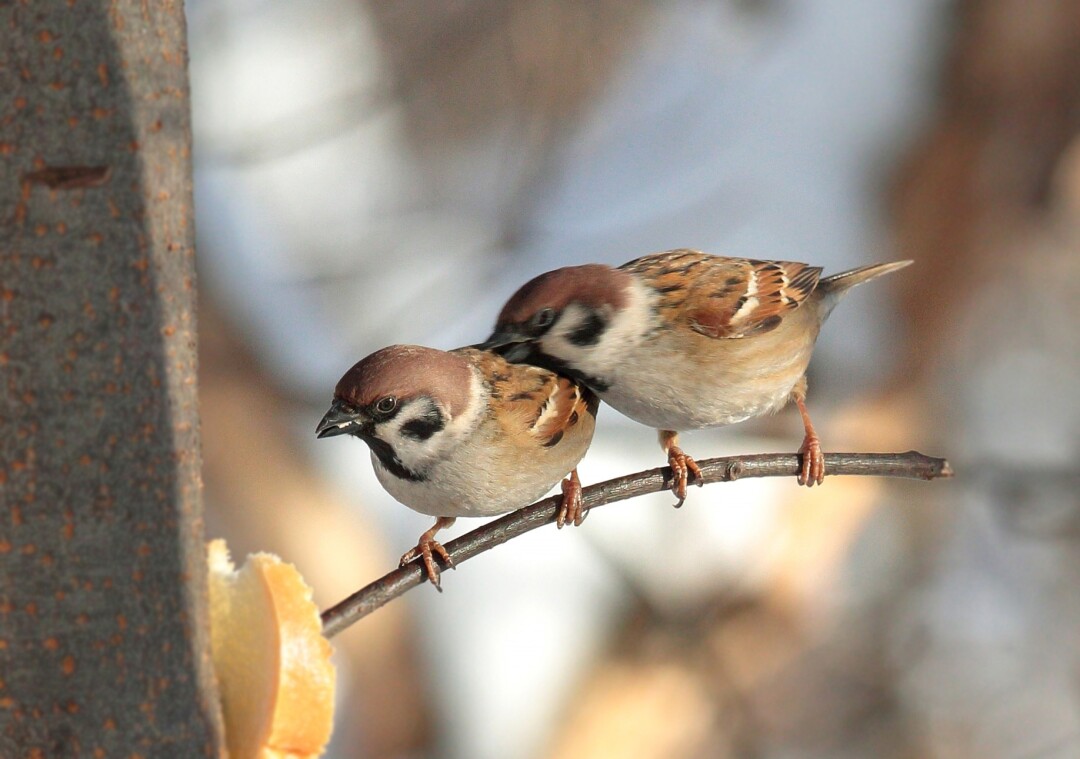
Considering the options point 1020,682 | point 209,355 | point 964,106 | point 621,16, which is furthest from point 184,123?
point 1020,682

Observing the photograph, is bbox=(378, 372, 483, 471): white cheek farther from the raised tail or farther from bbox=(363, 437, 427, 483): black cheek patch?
the raised tail

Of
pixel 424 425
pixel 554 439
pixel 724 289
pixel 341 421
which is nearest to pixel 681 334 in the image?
pixel 724 289

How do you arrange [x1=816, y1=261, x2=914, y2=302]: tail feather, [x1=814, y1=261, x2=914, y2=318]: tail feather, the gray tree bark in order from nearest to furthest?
the gray tree bark
[x1=816, y1=261, x2=914, y2=302]: tail feather
[x1=814, y1=261, x2=914, y2=318]: tail feather

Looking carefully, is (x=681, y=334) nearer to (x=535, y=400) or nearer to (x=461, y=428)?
(x=535, y=400)

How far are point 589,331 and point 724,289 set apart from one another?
528 millimetres

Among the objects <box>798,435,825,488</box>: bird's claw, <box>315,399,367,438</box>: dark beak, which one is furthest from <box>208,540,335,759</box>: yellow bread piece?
<box>798,435,825,488</box>: bird's claw

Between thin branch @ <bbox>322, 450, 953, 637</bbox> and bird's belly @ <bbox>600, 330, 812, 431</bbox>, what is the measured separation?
0.42ft

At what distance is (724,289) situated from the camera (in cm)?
209

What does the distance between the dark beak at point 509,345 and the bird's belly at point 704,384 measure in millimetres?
173

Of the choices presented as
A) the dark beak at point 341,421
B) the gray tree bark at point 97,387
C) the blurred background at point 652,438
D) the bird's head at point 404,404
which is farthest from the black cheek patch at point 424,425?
the blurred background at point 652,438

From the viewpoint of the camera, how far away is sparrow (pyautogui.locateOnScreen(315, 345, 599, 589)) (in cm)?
151

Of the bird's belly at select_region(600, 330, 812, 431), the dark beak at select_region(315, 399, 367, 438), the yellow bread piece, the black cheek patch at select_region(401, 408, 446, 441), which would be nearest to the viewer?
the yellow bread piece

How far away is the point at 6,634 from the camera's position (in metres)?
0.94

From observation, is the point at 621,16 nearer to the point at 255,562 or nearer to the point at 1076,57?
the point at 1076,57
